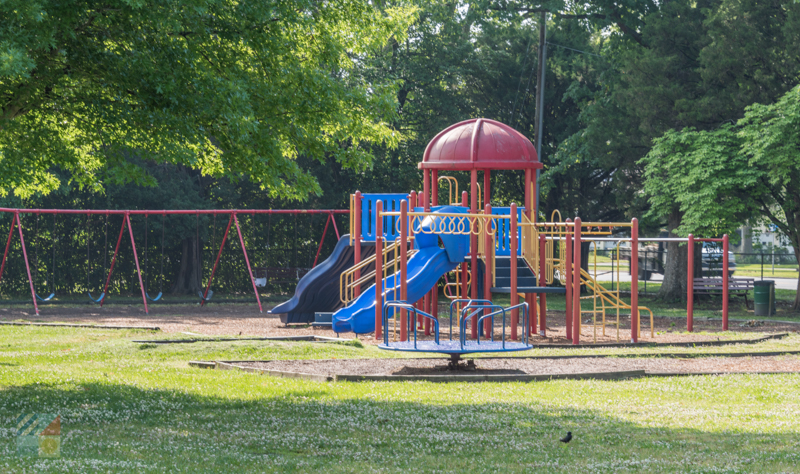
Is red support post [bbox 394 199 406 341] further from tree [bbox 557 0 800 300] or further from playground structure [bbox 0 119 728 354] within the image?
tree [bbox 557 0 800 300]

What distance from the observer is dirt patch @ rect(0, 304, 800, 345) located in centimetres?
1842

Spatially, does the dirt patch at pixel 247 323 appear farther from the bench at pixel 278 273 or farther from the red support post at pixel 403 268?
the bench at pixel 278 273

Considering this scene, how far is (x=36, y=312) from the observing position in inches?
931

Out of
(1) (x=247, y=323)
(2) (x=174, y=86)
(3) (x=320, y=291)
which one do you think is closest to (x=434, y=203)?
(3) (x=320, y=291)

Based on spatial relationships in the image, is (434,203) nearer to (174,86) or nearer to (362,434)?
(174,86)

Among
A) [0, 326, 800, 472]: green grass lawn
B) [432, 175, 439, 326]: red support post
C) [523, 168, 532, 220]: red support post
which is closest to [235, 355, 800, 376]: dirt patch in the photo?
[0, 326, 800, 472]: green grass lawn

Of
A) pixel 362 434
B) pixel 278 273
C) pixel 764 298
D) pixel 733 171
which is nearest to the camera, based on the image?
pixel 362 434

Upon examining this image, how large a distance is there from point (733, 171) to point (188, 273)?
20.3 m

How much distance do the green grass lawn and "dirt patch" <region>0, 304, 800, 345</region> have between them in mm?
5844

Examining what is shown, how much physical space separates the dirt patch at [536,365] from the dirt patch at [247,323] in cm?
277

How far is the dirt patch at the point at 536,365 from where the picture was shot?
12375 millimetres

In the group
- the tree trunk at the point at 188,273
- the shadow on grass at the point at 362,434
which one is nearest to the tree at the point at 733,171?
the shadow on grass at the point at 362,434

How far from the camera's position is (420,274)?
17.1 m

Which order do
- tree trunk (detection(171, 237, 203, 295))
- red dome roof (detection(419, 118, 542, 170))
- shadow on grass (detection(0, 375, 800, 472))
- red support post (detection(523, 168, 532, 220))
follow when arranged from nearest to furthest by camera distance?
shadow on grass (detection(0, 375, 800, 472)), red dome roof (detection(419, 118, 542, 170)), red support post (detection(523, 168, 532, 220)), tree trunk (detection(171, 237, 203, 295))
